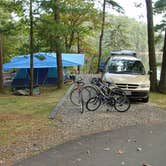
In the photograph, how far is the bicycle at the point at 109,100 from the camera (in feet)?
35.6

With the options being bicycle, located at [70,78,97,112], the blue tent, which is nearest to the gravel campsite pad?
bicycle, located at [70,78,97,112]

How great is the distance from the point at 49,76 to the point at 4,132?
16599 millimetres

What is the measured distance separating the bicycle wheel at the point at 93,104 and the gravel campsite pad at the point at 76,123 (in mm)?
163

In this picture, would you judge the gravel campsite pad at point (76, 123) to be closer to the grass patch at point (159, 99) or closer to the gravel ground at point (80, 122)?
the gravel ground at point (80, 122)

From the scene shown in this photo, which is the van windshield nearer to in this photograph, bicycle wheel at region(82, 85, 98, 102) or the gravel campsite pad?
the gravel campsite pad

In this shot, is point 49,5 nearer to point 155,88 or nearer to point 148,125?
point 155,88

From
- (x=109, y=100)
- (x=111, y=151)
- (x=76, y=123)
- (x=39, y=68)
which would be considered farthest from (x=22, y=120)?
(x=39, y=68)

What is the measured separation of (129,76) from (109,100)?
2503 millimetres

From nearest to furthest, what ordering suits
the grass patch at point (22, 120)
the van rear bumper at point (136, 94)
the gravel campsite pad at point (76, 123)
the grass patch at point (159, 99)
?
the gravel campsite pad at point (76, 123), the grass patch at point (22, 120), the van rear bumper at point (136, 94), the grass patch at point (159, 99)

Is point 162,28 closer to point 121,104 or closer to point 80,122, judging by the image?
point 121,104

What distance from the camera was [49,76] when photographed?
2444 cm

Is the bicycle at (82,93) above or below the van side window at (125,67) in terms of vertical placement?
below

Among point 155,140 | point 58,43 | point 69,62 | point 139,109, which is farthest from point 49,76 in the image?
point 155,140

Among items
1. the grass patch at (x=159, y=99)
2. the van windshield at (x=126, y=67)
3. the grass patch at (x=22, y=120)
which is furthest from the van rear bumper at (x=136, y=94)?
the grass patch at (x=22, y=120)
